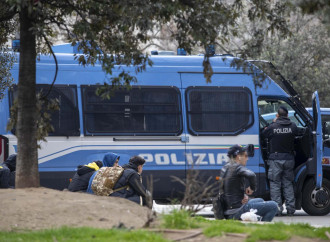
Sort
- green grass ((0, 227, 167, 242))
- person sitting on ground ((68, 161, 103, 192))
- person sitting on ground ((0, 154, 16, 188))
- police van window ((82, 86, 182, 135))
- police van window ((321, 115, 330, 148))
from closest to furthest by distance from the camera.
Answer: green grass ((0, 227, 167, 242))
person sitting on ground ((68, 161, 103, 192))
person sitting on ground ((0, 154, 16, 188))
police van window ((82, 86, 182, 135))
police van window ((321, 115, 330, 148))

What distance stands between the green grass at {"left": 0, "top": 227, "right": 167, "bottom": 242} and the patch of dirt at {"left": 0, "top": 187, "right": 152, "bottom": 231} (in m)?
0.41

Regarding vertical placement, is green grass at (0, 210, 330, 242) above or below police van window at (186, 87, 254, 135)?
below

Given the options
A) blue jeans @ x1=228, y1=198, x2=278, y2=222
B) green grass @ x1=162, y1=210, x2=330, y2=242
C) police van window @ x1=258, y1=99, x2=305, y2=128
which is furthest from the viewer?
police van window @ x1=258, y1=99, x2=305, y2=128

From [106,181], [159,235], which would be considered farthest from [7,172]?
[159,235]

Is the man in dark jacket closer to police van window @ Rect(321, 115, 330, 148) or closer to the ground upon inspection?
the ground

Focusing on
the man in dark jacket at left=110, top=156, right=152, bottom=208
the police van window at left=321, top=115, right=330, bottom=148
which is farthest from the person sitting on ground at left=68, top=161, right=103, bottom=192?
the police van window at left=321, top=115, right=330, bottom=148

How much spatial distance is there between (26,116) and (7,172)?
9.03ft

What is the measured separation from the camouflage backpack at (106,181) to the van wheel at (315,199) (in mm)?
5345

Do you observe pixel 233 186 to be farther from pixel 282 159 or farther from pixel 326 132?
pixel 326 132

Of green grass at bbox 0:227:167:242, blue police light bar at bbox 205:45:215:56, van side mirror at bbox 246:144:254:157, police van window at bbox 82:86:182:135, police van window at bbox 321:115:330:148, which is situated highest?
blue police light bar at bbox 205:45:215:56

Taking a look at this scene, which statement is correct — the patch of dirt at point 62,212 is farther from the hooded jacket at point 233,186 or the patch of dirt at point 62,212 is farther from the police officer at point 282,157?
the police officer at point 282,157

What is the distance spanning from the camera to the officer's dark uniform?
13.6 meters

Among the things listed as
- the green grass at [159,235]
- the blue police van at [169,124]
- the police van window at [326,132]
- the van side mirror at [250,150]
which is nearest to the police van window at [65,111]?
the blue police van at [169,124]

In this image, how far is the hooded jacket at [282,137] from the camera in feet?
44.5
